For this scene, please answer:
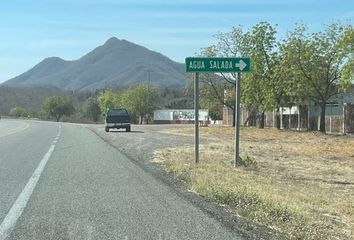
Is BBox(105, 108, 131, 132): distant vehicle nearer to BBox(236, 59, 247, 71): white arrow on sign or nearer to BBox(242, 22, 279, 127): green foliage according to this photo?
BBox(242, 22, 279, 127): green foliage

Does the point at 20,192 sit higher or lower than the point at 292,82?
lower

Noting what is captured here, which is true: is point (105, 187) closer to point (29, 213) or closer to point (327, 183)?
point (29, 213)

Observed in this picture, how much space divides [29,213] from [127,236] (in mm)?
2327

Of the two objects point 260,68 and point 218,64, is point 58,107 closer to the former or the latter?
point 260,68

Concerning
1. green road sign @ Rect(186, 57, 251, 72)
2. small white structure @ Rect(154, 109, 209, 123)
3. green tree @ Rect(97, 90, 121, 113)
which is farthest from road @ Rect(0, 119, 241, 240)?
green tree @ Rect(97, 90, 121, 113)

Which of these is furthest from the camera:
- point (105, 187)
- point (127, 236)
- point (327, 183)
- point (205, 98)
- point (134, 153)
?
point (205, 98)

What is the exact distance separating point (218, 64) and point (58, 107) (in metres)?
155

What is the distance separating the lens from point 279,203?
416 inches

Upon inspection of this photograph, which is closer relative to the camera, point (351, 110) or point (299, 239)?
point (299, 239)

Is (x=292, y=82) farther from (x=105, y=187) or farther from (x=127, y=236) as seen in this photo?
(x=127, y=236)

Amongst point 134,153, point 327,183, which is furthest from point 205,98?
point 327,183

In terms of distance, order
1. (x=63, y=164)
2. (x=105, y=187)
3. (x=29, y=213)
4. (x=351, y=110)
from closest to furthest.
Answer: (x=29, y=213), (x=105, y=187), (x=63, y=164), (x=351, y=110)

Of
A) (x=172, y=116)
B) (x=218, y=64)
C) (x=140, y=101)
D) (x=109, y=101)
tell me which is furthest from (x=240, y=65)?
(x=109, y=101)

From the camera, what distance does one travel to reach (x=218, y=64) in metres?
17.4
